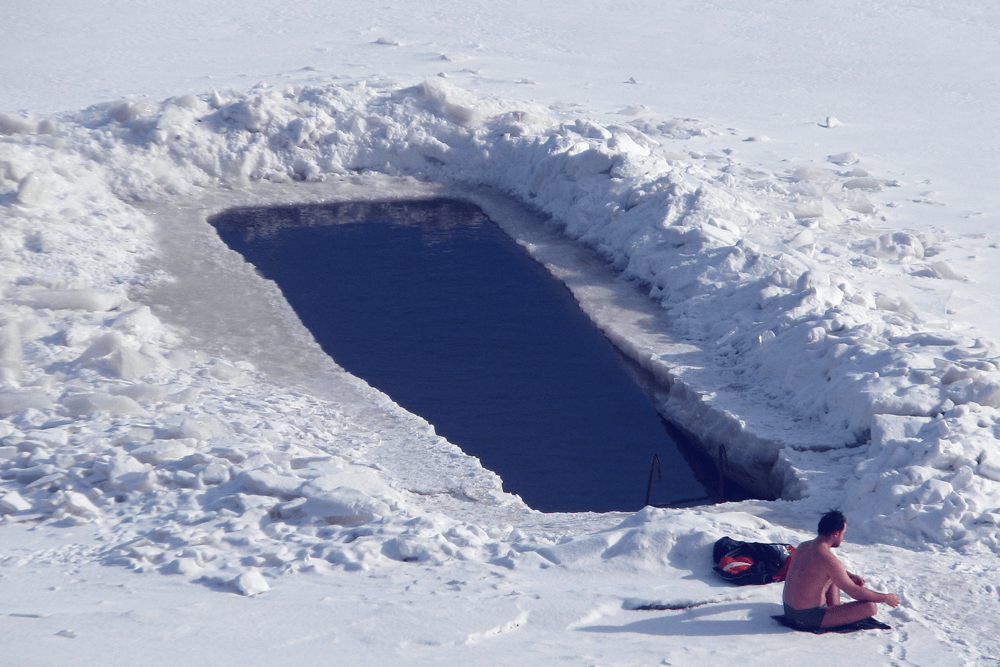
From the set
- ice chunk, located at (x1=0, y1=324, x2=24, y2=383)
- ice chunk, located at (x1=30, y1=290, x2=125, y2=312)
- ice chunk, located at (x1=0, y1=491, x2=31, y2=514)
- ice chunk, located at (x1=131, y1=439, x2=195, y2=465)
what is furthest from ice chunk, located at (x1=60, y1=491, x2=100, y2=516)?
ice chunk, located at (x1=30, y1=290, x2=125, y2=312)

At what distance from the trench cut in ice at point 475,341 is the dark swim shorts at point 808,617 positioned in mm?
2818

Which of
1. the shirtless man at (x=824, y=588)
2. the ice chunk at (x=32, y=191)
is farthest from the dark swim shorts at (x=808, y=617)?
the ice chunk at (x=32, y=191)

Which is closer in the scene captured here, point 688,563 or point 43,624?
point 43,624

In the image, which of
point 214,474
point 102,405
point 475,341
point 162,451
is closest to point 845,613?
point 214,474

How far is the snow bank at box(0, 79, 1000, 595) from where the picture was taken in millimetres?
7371

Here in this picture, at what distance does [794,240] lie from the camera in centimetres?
1321

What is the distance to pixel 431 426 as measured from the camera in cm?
930

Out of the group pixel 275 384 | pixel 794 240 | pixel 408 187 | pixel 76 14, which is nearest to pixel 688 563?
pixel 275 384

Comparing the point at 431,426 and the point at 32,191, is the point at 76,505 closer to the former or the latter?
the point at 431,426

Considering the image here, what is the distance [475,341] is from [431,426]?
2.09 m

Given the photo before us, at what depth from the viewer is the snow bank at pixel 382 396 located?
737 centimetres

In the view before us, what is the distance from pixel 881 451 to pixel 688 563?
8.03 ft

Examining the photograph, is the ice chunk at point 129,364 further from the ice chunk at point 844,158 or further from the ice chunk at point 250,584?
the ice chunk at point 844,158

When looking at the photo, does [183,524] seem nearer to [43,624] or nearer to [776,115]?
[43,624]
